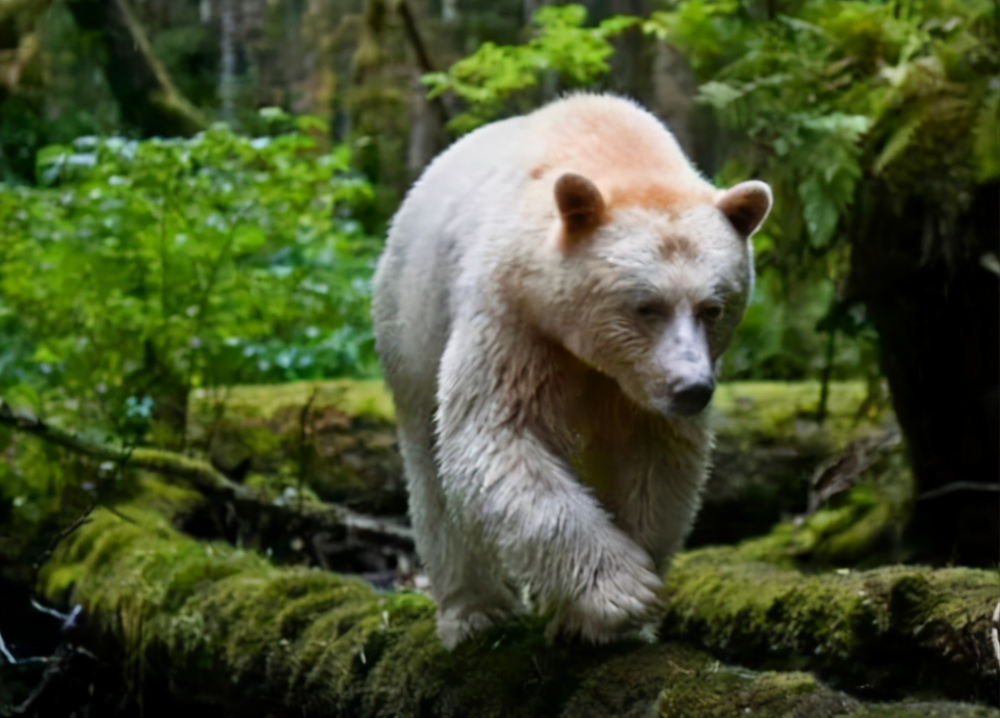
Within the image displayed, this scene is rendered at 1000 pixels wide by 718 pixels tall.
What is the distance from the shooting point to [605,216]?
11.8 ft

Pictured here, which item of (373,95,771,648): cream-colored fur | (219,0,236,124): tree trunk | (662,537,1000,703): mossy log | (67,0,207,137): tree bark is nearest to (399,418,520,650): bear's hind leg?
(373,95,771,648): cream-colored fur

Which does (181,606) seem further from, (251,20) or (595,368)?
(251,20)

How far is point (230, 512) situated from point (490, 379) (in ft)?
13.8

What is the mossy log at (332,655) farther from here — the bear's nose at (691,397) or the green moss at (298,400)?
the green moss at (298,400)

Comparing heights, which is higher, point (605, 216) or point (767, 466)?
point (605, 216)

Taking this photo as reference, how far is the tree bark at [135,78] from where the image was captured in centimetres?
1188

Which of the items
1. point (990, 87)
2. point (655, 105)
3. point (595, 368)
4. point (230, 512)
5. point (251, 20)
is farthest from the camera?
point (251, 20)

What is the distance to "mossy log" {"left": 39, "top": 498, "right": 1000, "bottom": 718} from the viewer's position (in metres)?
3.16

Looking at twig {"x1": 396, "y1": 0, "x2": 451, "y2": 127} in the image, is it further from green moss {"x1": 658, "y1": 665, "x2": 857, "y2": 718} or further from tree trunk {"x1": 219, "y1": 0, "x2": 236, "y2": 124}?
green moss {"x1": 658, "y1": 665, "x2": 857, "y2": 718}

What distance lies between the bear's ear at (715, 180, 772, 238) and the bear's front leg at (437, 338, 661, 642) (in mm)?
1056

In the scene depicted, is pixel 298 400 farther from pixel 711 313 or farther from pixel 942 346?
pixel 711 313

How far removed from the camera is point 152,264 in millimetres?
7699

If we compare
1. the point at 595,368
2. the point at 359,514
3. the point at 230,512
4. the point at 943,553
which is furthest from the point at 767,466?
the point at 595,368

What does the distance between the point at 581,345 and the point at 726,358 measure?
5360 mm
